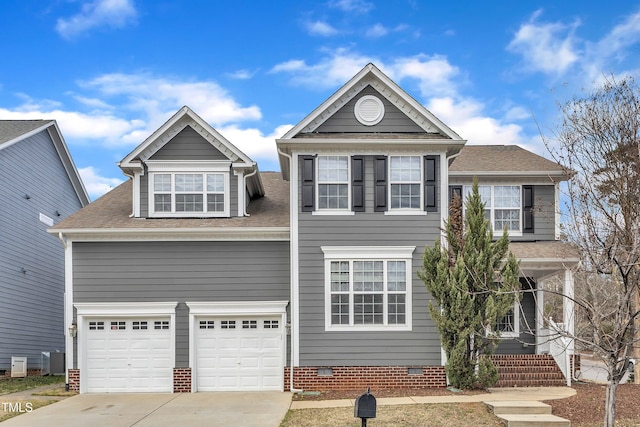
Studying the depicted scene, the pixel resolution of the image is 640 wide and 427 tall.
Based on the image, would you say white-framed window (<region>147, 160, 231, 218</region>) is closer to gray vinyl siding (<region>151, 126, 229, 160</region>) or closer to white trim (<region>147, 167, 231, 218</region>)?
white trim (<region>147, 167, 231, 218</region>)

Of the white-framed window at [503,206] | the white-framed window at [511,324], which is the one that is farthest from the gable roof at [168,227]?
the white-framed window at [511,324]

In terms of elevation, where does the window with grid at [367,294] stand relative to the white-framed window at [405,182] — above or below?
below

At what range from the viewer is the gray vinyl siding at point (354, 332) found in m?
16.5

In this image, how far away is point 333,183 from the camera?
16.9 m

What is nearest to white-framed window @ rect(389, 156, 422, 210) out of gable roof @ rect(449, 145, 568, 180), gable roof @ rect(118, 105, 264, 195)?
gable roof @ rect(449, 145, 568, 180)

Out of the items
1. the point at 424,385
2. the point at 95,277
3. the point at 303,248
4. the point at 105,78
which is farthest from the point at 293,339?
the point at 105,78

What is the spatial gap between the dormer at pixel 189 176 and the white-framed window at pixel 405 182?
3.88 m

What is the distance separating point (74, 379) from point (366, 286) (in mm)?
7986

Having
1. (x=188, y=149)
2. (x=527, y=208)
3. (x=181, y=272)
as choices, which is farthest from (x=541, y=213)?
(x=181, y=272)

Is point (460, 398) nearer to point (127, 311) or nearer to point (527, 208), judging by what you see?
point (527, 208)

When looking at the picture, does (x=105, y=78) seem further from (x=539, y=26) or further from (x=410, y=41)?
(x=539, y=26)

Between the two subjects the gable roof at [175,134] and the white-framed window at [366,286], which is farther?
the gable roof at [175,134]

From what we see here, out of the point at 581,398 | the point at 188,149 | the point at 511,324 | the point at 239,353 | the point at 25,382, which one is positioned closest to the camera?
the point at 581,398

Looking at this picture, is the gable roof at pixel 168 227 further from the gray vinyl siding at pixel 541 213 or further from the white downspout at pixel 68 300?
the gray vinyl siding at pixel 541 213
